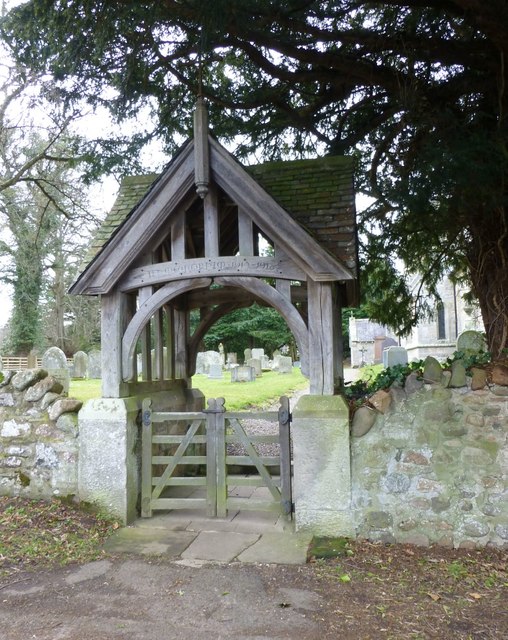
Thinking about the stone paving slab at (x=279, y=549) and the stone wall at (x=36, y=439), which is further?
the stone wall at (x=36, y=439)

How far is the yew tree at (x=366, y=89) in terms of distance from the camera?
16.8 feet

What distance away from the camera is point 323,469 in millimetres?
5086

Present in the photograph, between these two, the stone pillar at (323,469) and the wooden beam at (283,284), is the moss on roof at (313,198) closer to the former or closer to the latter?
the wooden beam at (283,284)

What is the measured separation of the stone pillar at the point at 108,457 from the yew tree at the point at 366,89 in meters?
3.80

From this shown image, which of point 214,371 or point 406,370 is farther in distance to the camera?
point 214,371

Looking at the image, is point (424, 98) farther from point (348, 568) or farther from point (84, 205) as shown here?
point (84, 205)

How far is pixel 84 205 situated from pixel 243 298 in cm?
816

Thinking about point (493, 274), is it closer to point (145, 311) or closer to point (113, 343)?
point (145, 311)

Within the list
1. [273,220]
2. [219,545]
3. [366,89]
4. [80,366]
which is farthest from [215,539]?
[80,366]

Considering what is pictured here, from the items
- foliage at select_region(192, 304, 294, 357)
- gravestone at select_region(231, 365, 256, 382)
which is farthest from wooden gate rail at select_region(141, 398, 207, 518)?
foliage at select_region(192, 304, 294, 357)

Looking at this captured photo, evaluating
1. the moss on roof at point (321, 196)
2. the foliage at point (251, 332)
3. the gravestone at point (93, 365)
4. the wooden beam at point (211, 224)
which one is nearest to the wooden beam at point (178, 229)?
the wooden beam at point (211, 224)

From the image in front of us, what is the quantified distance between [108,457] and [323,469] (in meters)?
2.34

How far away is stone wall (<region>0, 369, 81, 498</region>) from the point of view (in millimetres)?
5781

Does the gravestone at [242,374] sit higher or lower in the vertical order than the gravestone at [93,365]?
lower
